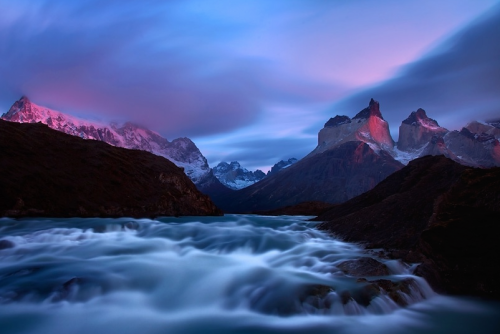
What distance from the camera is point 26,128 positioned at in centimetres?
3241

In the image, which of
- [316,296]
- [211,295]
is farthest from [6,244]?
[316,296]

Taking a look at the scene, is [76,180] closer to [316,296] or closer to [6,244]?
[6,244]

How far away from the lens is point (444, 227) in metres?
11.5

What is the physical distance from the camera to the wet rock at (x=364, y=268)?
10211 mm

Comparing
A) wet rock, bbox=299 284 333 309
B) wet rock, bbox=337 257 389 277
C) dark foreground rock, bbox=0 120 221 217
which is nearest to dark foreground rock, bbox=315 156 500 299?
wet rock, bbox=337 257 389 277

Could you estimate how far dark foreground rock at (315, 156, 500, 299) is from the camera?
31.2 ft

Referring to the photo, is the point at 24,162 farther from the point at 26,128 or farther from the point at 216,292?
the point at 216,292

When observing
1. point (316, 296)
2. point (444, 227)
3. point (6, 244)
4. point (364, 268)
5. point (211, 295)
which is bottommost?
point (211, 295)

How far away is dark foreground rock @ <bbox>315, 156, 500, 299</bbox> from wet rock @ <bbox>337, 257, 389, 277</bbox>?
1104mm

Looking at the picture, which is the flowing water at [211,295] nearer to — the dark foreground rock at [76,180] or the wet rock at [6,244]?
the wet rock at [6,244]

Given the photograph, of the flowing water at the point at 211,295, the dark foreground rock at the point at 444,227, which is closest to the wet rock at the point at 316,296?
the flowing water at the point at 211,295

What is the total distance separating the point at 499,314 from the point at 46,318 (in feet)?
34.7

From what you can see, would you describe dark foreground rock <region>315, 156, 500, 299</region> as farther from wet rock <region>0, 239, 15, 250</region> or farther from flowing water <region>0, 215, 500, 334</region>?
wet rock <region>0, 239, 15, 250</region>

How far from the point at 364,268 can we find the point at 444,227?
3.42m
